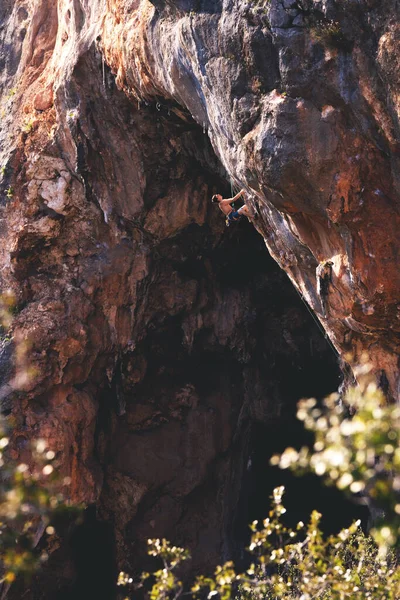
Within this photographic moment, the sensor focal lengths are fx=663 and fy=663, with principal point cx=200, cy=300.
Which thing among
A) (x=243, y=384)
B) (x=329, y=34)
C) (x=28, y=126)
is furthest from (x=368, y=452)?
(x=243, y=384)

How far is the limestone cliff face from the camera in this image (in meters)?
8.00

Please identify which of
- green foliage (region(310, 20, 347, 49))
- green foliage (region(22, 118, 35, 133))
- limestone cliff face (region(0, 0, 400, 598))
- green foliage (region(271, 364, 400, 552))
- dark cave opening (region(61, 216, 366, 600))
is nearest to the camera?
green foliage (region(271, 364, 400, 552))

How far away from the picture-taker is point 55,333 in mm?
14141

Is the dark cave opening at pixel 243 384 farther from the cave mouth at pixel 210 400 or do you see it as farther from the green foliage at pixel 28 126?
the green foliage at pixel 28 126

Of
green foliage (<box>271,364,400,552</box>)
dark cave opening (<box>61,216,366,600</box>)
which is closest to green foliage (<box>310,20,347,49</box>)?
green foliage (<box>271,364,400,552</box>)

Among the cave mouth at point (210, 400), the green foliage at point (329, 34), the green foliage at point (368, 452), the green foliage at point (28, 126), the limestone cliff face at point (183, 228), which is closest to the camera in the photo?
the green foliage at point (368, 452)

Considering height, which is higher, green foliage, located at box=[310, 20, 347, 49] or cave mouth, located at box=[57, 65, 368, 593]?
green foliage, located at box=[310, 20, 347, 49]

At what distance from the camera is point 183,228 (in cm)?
1545

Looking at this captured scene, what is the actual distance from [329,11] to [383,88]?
1127 millimetres

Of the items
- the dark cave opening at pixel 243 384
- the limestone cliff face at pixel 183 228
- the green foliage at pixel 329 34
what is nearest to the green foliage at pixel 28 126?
the limestone cliff face at pixel 183 228

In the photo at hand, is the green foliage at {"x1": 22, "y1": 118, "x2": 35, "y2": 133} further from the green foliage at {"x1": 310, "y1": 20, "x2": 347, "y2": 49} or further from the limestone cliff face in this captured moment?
the green foliage at {"x1": 310, "y1": 20, "x2": 347, "y2": 49}

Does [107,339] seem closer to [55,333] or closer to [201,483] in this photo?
[55,333]

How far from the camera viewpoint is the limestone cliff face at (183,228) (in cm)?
800

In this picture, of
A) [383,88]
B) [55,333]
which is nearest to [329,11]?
[383,88]
